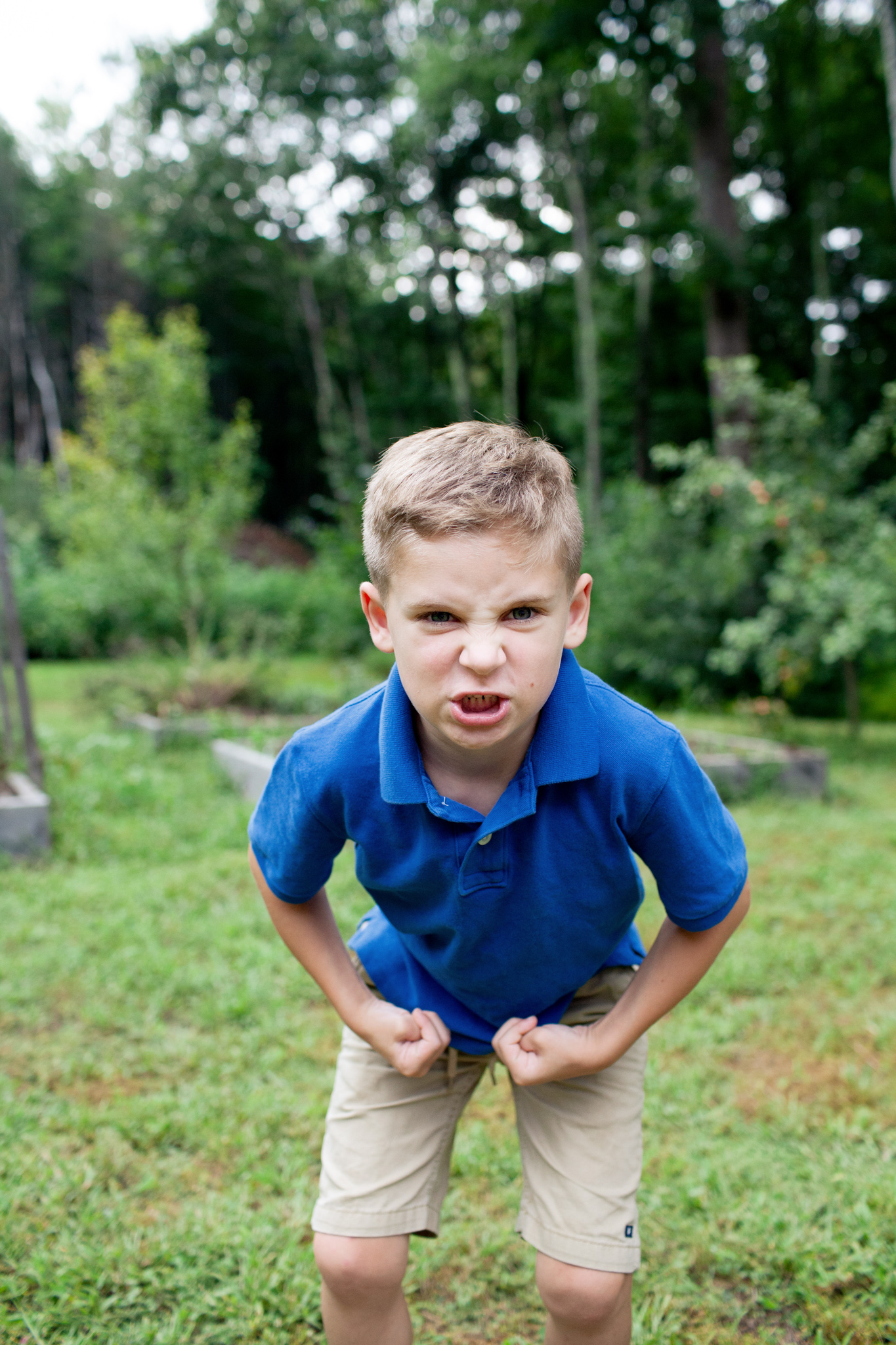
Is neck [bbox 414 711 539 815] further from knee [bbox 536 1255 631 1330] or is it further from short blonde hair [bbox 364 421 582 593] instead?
knee [bbox 536 1255 631 1330]

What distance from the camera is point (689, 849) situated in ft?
4.48

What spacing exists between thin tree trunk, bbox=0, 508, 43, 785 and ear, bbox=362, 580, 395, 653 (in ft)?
13.2

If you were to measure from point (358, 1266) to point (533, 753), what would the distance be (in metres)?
0.85

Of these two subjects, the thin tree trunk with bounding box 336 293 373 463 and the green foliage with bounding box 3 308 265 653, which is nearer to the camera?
the green foliage with bounding box 3 308 265 653

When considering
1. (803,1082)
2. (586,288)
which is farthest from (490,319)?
(803,1082)

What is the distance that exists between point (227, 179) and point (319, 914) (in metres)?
22.7

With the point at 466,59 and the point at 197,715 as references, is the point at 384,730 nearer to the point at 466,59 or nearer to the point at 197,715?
the point at 197,715

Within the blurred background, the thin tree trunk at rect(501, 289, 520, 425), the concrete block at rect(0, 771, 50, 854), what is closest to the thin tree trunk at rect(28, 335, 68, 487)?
the blurred background

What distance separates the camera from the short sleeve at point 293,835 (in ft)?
4.81

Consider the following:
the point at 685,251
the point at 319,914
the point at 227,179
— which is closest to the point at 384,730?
the point at 319,914

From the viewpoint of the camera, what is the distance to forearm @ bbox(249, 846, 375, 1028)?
157cm

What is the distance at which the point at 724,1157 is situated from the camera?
2.36m

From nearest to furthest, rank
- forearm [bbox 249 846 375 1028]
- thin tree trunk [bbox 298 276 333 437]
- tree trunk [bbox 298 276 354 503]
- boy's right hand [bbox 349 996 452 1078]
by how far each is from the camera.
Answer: boy's right hand [bbox 349 996 452 1078] → forearm [bbox 249 846 375 1028] → tree trunk [bbox 298 276 354 503] → thin tree trunk [bbox 298 276 333 437]

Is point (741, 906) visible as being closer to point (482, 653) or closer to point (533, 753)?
point (533, 753)
